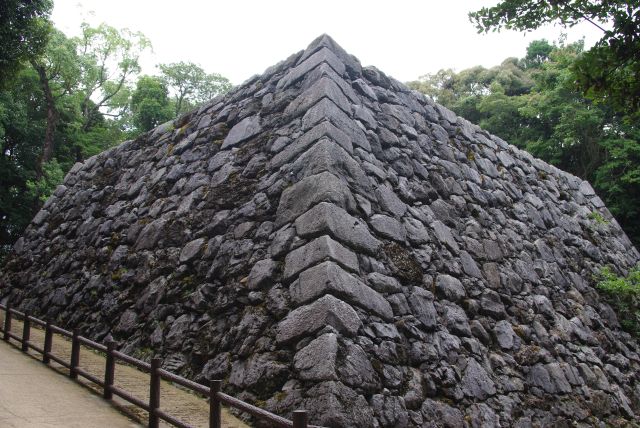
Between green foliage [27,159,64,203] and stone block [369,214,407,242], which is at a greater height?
green foliage [27,159,64,203]

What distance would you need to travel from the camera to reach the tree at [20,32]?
8055mm

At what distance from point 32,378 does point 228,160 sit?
323cm

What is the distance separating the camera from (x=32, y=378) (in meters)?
4.95

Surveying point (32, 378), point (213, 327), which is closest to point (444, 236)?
point (213, 327)

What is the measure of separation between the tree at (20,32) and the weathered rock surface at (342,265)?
236 centimetres

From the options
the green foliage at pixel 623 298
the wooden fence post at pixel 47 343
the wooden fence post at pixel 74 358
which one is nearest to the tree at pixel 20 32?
the wooden fence post at pixel 47 343

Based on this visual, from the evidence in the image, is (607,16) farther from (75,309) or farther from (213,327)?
(75,309)

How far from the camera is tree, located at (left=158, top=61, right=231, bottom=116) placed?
21.5m

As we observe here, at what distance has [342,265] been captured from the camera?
4.16 m

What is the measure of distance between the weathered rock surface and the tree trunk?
10.5m

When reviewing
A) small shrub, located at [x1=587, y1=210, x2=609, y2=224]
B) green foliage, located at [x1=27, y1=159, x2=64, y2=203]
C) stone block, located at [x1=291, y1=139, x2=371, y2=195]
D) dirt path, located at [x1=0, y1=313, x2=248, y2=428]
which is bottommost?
dirt path, located at [x1=0, y1=313, x2=248, y2=428]

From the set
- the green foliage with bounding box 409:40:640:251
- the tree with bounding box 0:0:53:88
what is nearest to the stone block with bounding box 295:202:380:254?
the tree with bounding box 0:0:53:88

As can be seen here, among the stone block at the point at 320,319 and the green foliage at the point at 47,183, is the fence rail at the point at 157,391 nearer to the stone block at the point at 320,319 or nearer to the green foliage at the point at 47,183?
the stone block at the point at 320,319

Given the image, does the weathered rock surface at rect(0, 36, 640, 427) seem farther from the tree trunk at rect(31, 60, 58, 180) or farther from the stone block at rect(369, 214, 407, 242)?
the tree trunk at rect(31, 60, 58, 180)
